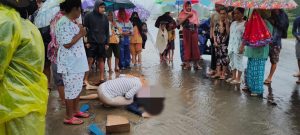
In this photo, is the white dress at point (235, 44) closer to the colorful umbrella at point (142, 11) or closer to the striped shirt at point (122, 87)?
the striped shirt at point (122, 87)

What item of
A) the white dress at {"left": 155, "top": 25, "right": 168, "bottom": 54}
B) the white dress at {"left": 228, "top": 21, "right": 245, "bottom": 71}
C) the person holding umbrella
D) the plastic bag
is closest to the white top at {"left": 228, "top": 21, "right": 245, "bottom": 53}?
the white dress at {"left": 228, "top": 21, "right": 245, "bottom": 71}

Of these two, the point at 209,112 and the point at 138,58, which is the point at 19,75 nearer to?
the point at 209,112

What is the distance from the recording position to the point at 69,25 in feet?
16.0

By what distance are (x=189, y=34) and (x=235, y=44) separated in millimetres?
2154

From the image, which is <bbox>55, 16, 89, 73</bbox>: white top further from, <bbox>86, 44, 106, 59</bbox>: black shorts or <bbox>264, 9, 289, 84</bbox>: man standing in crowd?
<bbox>264, 9, 289, 84</bbox>: man standing in crowd

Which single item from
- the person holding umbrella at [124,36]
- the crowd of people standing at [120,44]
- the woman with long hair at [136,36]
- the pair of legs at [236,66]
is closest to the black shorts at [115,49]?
the crowd of people standing at [120,44]

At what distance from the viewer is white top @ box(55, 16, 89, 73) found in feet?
16.0

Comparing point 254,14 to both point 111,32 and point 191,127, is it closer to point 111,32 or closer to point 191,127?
point 191,127

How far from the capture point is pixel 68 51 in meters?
4.95

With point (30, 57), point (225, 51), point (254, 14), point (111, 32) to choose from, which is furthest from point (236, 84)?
point (30, 57)

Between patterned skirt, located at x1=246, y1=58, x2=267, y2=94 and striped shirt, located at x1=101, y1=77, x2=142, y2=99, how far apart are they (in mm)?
2296

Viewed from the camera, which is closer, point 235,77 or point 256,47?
point 256,47

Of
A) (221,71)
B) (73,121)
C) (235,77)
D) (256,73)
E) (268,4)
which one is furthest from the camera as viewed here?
(221,71)

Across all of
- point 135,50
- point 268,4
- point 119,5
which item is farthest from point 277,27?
point 135,50
